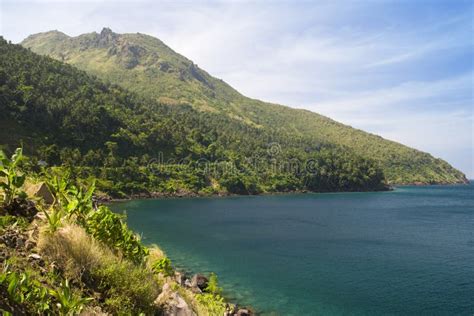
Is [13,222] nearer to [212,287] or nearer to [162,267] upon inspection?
[162,267]

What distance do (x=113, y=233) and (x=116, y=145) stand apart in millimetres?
139592

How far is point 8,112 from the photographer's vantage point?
119 meters

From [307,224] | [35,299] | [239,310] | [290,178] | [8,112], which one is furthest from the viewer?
[290,178]

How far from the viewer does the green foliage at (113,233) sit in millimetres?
9633

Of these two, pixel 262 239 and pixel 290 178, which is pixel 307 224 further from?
pixel 290 178

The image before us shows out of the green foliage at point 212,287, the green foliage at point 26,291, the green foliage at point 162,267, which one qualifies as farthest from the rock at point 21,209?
→ the green foliage at point 212,287

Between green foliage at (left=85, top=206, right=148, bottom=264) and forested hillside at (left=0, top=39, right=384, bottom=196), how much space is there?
99.5 metres

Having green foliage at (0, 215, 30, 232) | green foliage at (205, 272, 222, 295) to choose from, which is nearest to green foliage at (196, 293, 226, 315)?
green foliage at (205, 272, 222, 295)

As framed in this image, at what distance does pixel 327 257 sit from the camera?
169 ft

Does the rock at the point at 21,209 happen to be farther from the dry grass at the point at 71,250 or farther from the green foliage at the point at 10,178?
the dry grass at the point at 71,250

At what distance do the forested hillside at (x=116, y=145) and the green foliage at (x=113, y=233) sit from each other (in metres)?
99.5

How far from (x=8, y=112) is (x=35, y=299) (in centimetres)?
14055

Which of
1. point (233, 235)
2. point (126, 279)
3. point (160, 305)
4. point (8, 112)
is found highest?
point (8, 112)

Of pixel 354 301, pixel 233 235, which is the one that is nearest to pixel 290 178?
pixel 233 235
